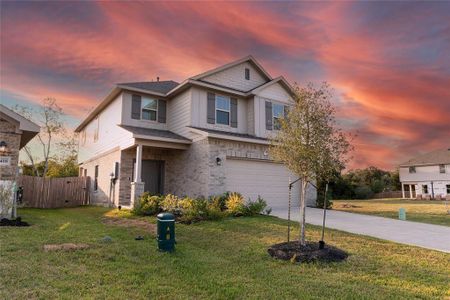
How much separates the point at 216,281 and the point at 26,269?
3.21 metres

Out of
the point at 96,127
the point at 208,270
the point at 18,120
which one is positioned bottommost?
the point at 208,270

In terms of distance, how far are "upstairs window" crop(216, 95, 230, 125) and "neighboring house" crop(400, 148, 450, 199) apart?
33127 mm

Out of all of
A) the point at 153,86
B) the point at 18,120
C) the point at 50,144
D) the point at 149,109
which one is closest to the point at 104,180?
the point at 149,109

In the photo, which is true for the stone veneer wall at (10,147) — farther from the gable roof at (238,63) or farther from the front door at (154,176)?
the gable roof at (238,63)

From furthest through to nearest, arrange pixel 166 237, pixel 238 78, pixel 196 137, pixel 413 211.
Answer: pixel 413 211 → pixel 238 78 → pixel 196 137 → pixel 166 237

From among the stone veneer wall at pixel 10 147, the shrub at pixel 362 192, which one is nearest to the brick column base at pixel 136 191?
the stone veneer wall at pixel 10 147

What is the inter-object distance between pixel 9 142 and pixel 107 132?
278 inches

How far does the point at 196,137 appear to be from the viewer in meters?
14.9

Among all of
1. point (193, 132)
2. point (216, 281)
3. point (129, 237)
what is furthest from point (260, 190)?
point (216, 281)

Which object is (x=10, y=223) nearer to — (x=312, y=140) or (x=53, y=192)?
(x=312, y=140)

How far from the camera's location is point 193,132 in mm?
15039

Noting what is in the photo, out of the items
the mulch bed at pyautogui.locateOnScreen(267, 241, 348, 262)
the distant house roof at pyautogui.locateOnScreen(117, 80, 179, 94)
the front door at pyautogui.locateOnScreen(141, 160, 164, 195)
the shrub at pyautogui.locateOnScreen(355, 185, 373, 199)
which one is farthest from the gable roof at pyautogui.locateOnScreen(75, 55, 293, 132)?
the shrub at pyautogui.locateOnScreen(355, 185, 373, 199)

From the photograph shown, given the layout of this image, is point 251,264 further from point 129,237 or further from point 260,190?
point 260,190

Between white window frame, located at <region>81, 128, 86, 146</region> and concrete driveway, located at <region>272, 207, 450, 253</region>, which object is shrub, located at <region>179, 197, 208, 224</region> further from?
white window frame, located at <region>81, 128, 86, 146</region>
